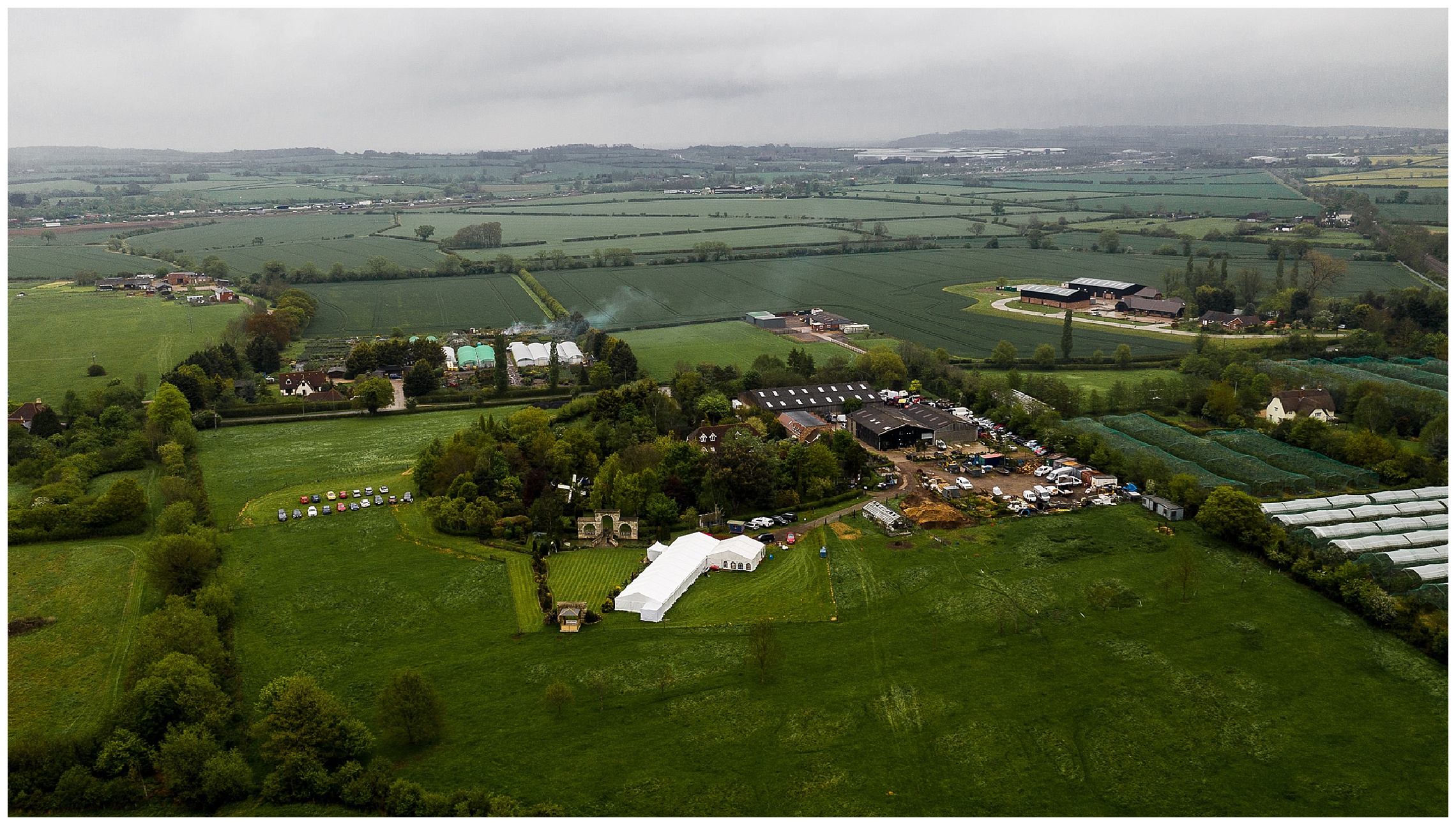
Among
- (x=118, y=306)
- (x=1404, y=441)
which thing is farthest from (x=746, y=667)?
(x=118, y=306)

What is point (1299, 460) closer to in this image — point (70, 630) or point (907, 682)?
point (907, 682)

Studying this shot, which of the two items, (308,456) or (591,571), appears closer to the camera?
(591,571)

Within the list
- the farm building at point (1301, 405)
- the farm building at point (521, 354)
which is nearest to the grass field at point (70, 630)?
the farm building at point (521, 354)

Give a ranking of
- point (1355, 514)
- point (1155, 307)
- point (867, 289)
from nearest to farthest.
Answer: point (1355, 514), point (1155, 307), point (867, 289)

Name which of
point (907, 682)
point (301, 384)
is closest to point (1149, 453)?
point (907, 682)

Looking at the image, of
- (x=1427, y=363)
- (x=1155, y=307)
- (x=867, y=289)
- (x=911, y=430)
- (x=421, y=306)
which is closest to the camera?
(x=911, y=430)

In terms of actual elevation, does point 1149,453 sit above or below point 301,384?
below

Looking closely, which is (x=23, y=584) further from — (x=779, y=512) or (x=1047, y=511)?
(x=1047, y=511)
